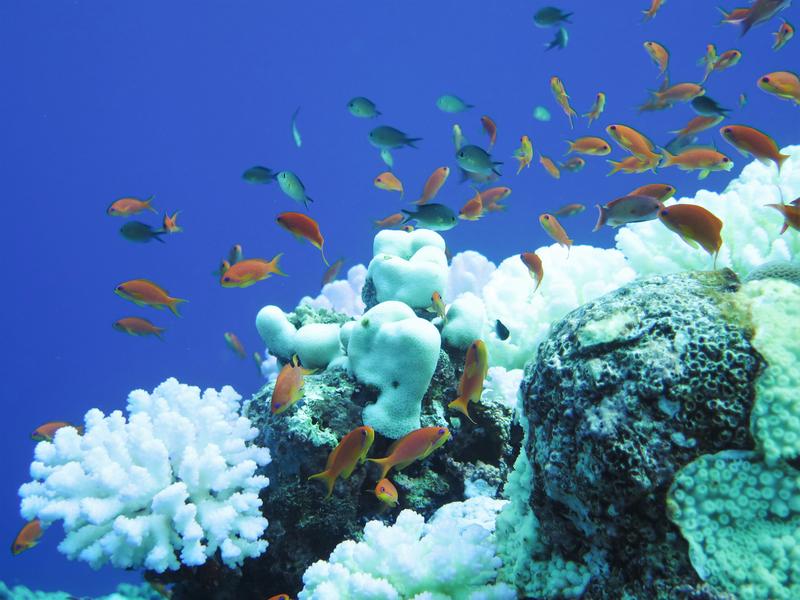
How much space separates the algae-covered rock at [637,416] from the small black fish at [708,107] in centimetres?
441

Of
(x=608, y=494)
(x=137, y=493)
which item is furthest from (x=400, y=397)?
(x=608, y=494)

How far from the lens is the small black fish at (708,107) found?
5383 mm

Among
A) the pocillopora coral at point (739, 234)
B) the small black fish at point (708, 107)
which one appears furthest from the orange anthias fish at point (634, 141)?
the small black fish at point (708, 107)

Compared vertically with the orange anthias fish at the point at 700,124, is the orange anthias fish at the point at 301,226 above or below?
below

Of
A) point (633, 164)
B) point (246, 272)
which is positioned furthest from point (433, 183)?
point (246, 272)

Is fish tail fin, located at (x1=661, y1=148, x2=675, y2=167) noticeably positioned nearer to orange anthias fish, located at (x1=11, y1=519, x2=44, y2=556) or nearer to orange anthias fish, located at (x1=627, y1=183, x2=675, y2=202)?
orange anthias fish, located at (x1=627, y1=183, x2=675, y2=202)

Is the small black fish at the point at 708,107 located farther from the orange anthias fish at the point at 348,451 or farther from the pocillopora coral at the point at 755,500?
the orange anthias fish at the point at 348,451

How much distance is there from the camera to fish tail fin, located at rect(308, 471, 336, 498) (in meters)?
2.81

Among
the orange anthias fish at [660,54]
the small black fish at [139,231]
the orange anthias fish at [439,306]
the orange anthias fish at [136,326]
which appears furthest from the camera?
the orange anthias fish at [660,54]

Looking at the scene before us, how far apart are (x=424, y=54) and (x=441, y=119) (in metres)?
7.59

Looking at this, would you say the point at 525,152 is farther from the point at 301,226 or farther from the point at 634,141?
the point at 301,226

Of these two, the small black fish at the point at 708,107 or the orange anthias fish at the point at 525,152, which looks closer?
the small black fish at the point at 708,107

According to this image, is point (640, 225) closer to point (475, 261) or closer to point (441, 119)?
point (475, 261)

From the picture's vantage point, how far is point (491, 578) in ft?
7.41
